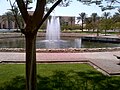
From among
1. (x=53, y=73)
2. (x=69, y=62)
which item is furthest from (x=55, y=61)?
(x=53, y=73)

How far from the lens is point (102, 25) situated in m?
50.7

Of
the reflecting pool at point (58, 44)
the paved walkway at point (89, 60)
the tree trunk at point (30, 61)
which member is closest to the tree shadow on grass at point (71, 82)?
the paved walkway at point (89, 60)

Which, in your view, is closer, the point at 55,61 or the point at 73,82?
the point at 73,82

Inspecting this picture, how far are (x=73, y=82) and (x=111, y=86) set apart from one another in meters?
1.18

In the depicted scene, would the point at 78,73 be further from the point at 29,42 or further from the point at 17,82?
the point at 29,42

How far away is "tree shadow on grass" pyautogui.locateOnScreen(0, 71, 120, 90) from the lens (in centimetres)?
750

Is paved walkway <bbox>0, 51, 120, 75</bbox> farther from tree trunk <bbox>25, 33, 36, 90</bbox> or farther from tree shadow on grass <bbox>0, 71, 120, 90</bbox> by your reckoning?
tree trunk <bbox>25, 33, 36, 90</bbox>

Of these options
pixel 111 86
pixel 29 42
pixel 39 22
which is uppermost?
pixel 39 22

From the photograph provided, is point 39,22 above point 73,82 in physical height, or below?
above

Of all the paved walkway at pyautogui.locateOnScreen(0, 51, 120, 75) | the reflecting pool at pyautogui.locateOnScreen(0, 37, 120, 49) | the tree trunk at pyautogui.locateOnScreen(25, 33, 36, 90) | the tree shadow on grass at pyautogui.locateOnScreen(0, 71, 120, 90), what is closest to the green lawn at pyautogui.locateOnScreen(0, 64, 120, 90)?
the tree shadow on grass at pyautogui.locateOnScreen(0, 71, 120, 90)

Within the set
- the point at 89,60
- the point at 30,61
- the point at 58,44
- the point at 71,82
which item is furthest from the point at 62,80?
the point at 58,44

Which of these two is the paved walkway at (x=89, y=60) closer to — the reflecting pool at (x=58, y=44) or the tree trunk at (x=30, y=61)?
the tree trunk at (x=30, y=61)

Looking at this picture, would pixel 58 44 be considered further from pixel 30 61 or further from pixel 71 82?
pixel 30 61

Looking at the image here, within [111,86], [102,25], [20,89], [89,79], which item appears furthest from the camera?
[102,25]
